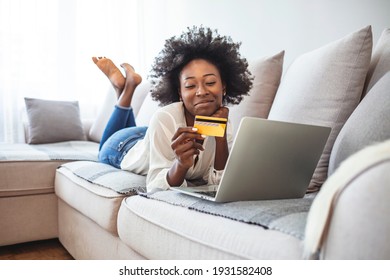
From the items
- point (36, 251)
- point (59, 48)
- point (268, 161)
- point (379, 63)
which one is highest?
point (59, 48)

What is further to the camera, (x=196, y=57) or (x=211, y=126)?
(x=196, y=57)

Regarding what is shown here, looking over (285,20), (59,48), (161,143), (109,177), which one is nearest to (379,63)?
(161,143)

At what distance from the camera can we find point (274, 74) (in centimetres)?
161

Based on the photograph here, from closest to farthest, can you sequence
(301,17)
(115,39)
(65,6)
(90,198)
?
(90,198), (301,17), (65,6), (115,39)

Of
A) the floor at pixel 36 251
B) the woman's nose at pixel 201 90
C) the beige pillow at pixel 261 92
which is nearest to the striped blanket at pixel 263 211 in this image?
the woman's nose at pixel 201 90

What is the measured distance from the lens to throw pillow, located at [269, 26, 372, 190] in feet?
3.83

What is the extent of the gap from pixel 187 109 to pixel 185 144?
0.31 meters

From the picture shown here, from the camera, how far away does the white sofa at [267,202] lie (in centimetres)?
51

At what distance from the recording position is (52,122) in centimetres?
230

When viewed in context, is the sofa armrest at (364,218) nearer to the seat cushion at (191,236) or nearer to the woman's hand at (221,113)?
the seat cushion at (191,236)

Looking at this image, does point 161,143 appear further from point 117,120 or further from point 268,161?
point 117,120

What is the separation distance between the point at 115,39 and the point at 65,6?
46cm
